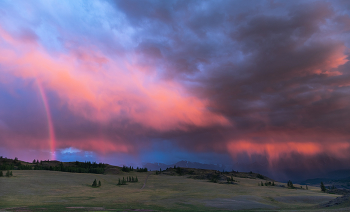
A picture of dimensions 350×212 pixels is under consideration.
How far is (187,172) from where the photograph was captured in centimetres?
10119

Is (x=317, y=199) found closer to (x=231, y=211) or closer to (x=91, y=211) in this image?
(x=231, y=211)

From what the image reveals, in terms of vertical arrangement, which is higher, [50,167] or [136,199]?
[50,167]

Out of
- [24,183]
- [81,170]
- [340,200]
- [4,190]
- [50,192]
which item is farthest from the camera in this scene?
[81,170]

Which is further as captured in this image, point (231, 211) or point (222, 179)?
point (222, 179)

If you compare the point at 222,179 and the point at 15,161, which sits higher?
the point at 15,161

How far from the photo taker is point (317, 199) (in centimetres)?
3625

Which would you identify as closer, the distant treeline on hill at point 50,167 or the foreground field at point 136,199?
the foreground field at point 136,199

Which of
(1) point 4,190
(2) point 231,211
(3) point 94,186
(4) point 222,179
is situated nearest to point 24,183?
(1) point 4,190

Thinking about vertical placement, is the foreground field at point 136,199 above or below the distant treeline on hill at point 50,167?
below

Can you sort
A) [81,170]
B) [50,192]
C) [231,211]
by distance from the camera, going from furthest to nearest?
[81,170], [50,192], [231,211]

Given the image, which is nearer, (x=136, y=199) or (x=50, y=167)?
(x=136, y=199)

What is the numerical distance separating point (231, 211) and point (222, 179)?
51737 millimetres

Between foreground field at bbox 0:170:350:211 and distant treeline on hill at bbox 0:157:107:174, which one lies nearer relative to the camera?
foreground field at bbox 0:170:350:211

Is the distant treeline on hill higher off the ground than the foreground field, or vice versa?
the distant treeline on hill
